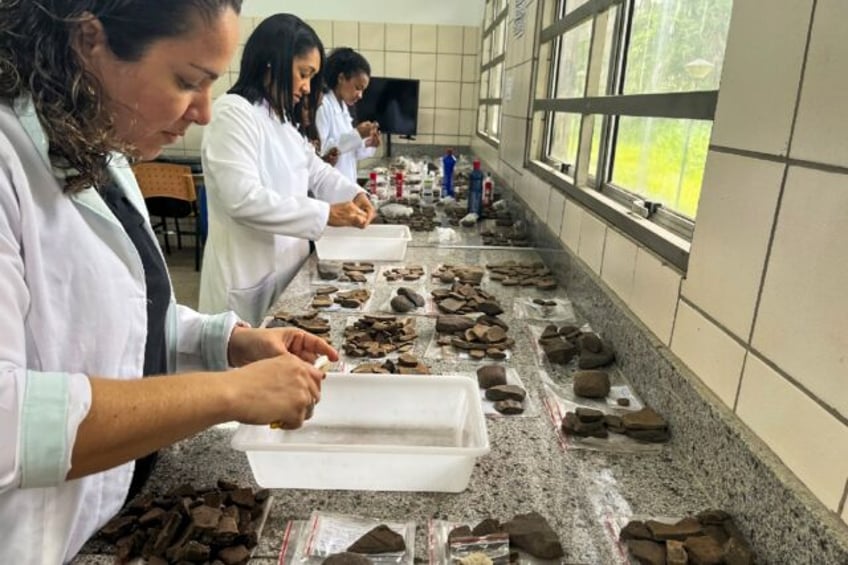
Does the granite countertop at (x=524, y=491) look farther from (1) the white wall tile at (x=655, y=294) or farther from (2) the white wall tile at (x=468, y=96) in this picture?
(2) the white wall tile at (x=468, y=96)

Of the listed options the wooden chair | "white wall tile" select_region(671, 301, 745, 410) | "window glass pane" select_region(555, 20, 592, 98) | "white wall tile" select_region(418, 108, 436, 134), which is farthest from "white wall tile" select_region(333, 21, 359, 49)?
"white wall tile" select_region(671, 301, 745, 410)

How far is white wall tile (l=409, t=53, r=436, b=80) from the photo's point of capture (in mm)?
5273

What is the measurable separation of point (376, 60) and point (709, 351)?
16.3ft

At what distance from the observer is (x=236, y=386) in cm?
60

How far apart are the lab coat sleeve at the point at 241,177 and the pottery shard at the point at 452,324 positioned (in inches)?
23.8

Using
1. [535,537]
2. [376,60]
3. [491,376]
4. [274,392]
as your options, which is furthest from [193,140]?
[535,537]

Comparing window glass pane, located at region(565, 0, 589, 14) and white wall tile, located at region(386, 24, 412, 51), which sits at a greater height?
white wall tile, located at region(386, 24, 412, 51)

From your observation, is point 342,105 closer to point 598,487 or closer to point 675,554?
point 598,487

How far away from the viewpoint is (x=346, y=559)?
0.63 metres

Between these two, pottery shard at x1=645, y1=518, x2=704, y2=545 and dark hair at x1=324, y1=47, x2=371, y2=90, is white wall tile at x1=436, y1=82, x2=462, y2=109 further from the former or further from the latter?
pottery shard at x1=645, y1=518, x2=704, y2=545

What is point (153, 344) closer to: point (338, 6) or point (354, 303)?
point (354, 303)

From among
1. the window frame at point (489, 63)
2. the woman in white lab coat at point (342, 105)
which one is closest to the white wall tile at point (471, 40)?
the window frame at point (489, 63)

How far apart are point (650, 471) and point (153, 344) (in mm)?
752

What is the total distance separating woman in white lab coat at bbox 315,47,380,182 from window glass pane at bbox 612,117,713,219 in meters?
1.79
